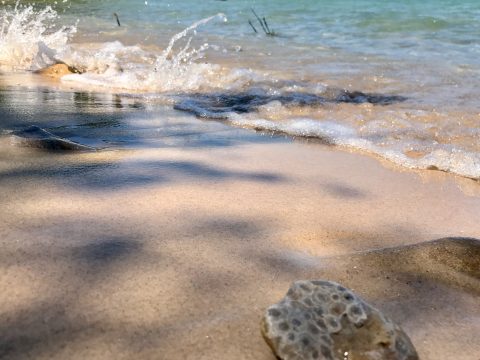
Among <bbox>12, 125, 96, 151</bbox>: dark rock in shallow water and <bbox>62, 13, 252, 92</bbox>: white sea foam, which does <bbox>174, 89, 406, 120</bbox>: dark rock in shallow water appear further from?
<bbox>12, 125, 96, 151</bbox>: dark rock in shallow water

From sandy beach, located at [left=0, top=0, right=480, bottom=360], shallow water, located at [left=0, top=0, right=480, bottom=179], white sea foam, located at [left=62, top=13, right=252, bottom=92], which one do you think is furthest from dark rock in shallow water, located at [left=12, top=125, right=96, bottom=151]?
white sea foam, located at [left=62, top=13, right=252, bottom=92]

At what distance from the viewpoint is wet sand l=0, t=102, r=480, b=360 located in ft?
3.36

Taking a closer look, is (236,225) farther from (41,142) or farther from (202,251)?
(41,142)

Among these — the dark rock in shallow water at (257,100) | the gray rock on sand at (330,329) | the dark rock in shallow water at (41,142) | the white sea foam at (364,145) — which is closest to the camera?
the gray rock on sand at (330,329)

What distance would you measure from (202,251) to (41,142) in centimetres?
111

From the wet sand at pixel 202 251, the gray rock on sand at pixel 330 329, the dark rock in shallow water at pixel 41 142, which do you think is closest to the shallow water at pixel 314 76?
the dark rock in shallow water at pixel 41 142

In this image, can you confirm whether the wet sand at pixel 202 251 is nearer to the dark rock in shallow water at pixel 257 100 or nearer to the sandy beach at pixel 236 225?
the sandy beach at pixel 236 225

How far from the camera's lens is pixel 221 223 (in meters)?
1.55

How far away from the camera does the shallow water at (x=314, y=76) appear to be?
317 centimetres

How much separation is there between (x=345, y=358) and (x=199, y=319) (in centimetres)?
32

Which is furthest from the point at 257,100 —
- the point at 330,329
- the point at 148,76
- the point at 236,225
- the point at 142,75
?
the point at 330,329

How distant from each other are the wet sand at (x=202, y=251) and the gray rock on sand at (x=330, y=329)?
53 millimetres

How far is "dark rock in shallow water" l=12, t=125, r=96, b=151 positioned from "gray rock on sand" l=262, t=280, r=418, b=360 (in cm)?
141

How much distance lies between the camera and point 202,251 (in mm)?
1353
